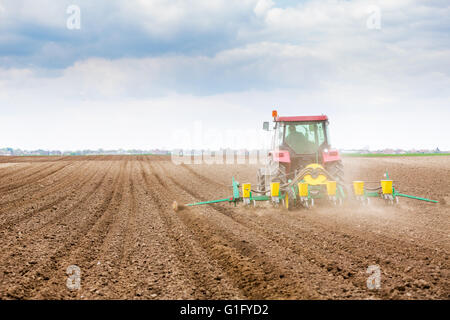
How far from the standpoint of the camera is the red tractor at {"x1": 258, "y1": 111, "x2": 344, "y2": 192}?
31.8 ft

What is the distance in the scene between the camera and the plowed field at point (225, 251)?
4.11m

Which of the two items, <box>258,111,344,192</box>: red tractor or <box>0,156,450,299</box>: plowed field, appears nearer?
<box>0,156,450,299</box>: plowed field

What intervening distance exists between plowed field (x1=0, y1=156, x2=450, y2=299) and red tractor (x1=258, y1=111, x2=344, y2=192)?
124 cm

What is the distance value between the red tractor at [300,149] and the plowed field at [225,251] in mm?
1241

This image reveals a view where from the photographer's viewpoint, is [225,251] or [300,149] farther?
[300,149]

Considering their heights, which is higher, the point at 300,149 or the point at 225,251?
the point at 300,149

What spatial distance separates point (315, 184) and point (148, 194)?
7082mm

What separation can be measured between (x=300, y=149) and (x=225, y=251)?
5300mm

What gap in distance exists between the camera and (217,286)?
13.7 feet

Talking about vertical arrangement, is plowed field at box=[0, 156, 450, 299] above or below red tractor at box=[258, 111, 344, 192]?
below

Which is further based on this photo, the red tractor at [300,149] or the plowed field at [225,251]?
the red tractor at [300,149]

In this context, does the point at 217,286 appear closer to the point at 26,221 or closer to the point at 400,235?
the point at 400,235

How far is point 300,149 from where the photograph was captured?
1018 cm

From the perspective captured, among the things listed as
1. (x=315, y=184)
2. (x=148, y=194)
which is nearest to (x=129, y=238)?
(x=315, y=184)
